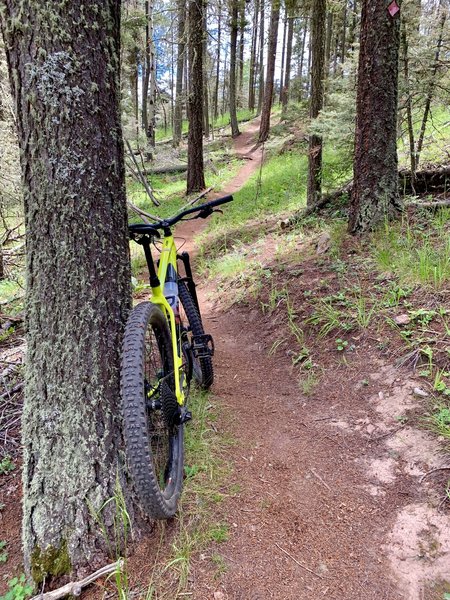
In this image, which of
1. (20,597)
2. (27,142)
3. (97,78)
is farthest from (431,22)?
(20,597)

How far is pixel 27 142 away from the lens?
189 centimetres

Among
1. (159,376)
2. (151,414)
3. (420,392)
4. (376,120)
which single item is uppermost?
(376,120)

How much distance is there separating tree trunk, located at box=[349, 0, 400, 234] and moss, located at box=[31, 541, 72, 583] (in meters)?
4.56

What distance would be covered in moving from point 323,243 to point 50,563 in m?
4.60

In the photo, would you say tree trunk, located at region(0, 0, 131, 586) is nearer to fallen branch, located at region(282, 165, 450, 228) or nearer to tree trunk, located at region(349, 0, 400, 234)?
tree trunk, located at region(349, 0, 400, 234)

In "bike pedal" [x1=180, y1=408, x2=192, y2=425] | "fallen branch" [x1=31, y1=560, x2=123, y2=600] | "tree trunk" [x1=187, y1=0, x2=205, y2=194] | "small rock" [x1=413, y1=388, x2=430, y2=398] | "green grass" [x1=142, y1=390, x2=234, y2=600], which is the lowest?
"fallen branch" [x1=31, y1=560, x2=123, y2=600]

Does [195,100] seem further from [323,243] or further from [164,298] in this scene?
[164,298]

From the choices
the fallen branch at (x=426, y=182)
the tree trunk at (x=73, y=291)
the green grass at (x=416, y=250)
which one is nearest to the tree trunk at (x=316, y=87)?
the fallen branch at (x=426, y=182)

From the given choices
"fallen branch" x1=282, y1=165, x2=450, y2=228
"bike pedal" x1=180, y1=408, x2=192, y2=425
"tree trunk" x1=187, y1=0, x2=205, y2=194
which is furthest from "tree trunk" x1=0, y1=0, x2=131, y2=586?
"tree trunk" x1=187, y1=0, x2=205, y2=194

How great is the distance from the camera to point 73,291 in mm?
2012

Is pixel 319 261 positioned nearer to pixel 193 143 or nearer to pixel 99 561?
pixel 99 561

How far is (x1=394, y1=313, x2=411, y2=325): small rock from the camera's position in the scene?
3428 mm

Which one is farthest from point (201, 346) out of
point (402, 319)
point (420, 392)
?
point (402, 319)

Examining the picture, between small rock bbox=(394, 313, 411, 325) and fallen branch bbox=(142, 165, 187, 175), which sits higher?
fallen branch bbox=(142, 165, 187, 175)
